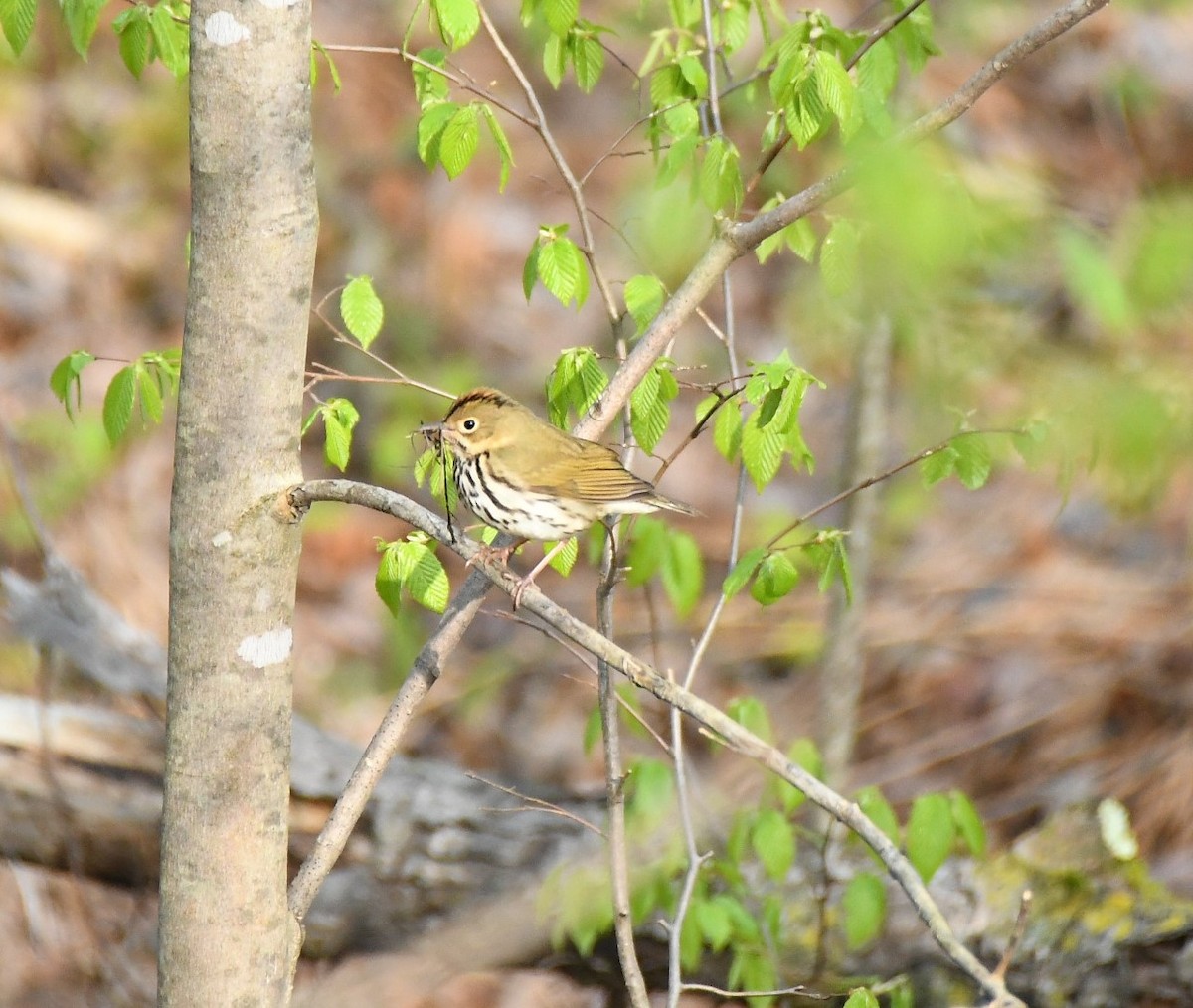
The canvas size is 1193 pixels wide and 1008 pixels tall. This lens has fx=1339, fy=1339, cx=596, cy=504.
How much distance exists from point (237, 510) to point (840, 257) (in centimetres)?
103

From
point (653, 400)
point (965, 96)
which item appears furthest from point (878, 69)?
point (653, 400)

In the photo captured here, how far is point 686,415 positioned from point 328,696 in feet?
7.40

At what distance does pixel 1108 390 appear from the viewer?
3.57 feet

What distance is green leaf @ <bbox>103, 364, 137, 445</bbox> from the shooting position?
2.22 m

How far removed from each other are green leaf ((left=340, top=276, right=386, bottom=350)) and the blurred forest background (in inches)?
21.9

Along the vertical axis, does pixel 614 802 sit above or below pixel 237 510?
below

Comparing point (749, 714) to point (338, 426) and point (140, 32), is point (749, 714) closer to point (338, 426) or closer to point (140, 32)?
point (338, 426)

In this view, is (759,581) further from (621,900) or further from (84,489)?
(84,489)

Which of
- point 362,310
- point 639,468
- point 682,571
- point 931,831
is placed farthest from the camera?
point 639,468

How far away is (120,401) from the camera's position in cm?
223

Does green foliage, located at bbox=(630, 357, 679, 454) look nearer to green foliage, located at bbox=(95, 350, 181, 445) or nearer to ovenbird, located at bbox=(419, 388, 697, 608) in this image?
ovenbird, located at bbox=(419, 388, 697, 608)

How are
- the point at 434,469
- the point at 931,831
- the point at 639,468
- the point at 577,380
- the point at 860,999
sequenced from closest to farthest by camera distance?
the point at 860,999 < the point at 577,380 < the point at 434,469 < the point at 931,831 < the point at 639,468

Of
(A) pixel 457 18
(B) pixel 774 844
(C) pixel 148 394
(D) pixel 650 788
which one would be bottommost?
(B) pixel 774 844

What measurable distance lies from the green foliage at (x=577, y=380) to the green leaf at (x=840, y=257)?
0.42m
